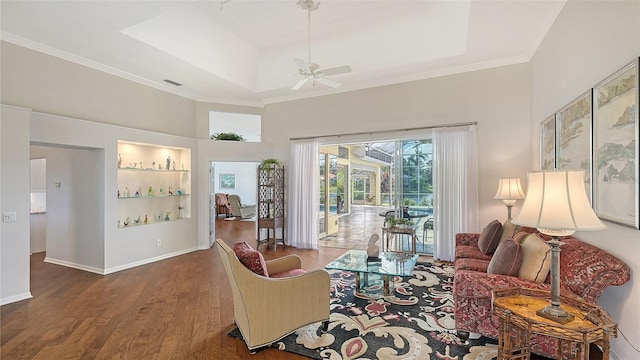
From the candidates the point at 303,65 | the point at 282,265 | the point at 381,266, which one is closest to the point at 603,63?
the point at 381,266

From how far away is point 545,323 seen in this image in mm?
1739

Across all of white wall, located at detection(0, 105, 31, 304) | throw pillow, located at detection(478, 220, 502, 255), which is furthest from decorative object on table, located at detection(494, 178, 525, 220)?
white wall, located at detection(0, 105, 31, 304)

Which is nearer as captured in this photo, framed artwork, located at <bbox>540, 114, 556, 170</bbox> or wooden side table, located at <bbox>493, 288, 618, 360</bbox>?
wooden side table, located at <bbox>493, 288, 618, 360</bbox>

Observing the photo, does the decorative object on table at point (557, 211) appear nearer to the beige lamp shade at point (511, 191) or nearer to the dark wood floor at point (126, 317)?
the dark wood floor at point (126, 317)

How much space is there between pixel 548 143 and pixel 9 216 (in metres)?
7.10

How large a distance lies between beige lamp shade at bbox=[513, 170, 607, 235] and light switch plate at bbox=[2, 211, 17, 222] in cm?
566

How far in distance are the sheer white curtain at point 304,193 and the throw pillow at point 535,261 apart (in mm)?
4457

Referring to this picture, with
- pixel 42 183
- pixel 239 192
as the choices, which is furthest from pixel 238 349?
pixel 239 192

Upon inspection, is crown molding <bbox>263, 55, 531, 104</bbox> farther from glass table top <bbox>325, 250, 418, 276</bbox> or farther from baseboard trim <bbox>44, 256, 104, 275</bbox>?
baseboard trim <bbox>44, 256, 104, 275</bbox>

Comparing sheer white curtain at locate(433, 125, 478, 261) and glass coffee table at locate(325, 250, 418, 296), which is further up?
sheer white curtain at locate(433, 125, 478, 261)

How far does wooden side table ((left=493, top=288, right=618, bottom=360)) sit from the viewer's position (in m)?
1.64

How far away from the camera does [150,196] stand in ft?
19.3

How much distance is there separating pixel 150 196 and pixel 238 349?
432 centimetres

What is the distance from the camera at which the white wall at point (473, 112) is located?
496 centimetres
